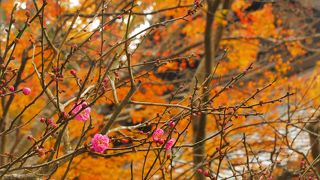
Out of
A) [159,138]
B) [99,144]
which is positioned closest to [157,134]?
[159,138]

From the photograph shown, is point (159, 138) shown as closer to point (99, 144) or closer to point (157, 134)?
point (157, 134)

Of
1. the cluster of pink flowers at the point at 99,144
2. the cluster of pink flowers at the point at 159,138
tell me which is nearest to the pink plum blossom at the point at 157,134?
the cluster of pink flowers at the point at 159,138

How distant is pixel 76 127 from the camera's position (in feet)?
36.2

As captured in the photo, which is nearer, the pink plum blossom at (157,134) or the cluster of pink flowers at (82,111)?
the cluster of pink flowers at (82,111)

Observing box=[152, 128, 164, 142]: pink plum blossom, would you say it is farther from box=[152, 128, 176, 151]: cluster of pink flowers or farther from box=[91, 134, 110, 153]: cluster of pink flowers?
box=[91, 134, 110, 153]: cluster of pink flowers

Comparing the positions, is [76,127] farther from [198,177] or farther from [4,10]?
[198,177]

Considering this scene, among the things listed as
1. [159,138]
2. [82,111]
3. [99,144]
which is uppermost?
[82,111]

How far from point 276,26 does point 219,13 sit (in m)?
11.0

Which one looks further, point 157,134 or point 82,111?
point 157,134

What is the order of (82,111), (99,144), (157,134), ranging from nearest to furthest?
(99,144) < (82,111) < (157,134)

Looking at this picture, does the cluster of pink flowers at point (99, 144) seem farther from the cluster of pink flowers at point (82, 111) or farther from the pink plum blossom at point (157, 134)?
the pink plum blossom at point (157, 134)

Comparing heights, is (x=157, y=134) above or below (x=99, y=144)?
above

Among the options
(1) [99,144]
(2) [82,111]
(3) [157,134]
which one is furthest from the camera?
(3) [157,134]

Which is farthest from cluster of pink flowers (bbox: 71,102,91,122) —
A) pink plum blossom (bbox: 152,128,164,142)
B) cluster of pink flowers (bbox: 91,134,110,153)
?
pink plum blossom (bbox: 152,128,164,142)
